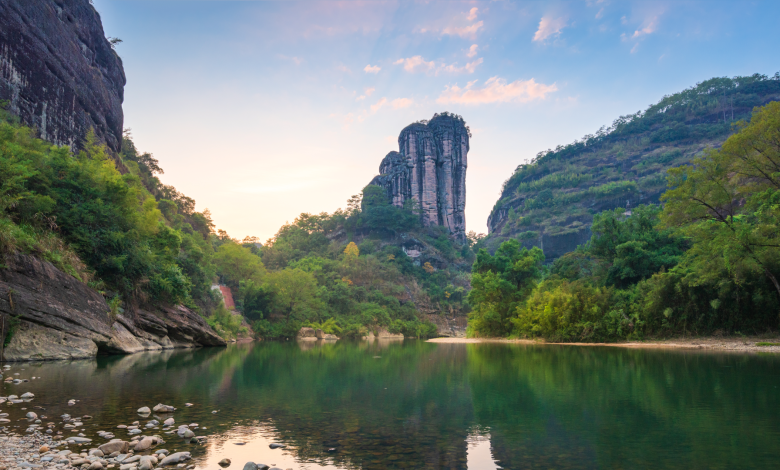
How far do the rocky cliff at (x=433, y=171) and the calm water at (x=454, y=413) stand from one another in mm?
84258

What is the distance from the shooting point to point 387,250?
81.9 m

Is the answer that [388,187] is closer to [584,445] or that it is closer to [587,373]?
[587,373]

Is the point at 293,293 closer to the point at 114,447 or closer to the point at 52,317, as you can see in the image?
the point at 52,317

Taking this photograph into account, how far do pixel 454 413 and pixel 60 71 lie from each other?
31875 millimetres

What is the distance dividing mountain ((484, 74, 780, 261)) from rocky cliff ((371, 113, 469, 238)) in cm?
1331

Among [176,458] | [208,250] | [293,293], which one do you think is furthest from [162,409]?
[293,293]

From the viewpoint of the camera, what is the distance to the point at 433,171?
99.9m

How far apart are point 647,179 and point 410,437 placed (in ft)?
322

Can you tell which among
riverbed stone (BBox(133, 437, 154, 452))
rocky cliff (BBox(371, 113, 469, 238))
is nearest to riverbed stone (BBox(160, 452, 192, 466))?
riverbed stone (BBox(133, 437, 154, 452))

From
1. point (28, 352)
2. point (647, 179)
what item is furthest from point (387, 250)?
point (28, 352)

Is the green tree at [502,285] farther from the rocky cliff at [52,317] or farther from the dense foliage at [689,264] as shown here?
the rocky cliff at [52,317]

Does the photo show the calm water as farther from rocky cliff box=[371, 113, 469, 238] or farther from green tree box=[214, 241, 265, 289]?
rocky cliff box=[371, 113, 469, 238]

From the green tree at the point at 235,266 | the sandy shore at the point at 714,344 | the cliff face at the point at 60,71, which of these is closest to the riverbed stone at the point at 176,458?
the sandy shore at the point at 714,344

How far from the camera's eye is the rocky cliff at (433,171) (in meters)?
98.8
